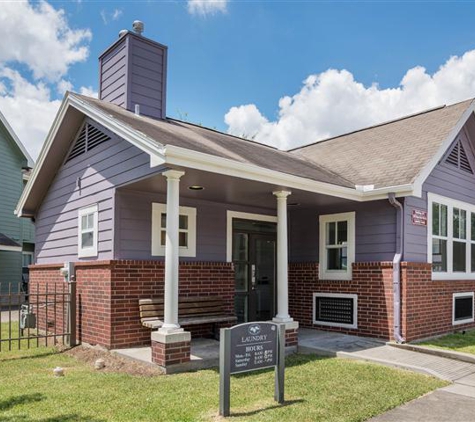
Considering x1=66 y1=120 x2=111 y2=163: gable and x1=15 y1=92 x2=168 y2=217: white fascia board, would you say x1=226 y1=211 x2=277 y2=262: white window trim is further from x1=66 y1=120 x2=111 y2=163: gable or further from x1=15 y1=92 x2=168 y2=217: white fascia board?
x1=15 y1=92 x2=168 y2=217: white fascia board

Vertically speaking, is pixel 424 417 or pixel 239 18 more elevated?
pixel 239 18

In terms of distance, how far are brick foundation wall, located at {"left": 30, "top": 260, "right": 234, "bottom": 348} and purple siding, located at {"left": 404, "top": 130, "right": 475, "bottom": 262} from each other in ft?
12.4

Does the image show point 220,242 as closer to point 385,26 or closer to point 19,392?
point 19,392

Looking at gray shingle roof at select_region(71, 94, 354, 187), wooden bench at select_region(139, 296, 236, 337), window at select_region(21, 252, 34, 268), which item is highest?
gray shingle roof at select_region(71, 94, 354, 187)

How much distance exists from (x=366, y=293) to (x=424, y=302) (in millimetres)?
1136

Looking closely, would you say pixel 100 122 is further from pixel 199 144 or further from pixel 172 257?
pixel 172 257

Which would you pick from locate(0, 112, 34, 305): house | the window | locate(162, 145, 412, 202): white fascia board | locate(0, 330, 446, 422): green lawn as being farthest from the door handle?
the window

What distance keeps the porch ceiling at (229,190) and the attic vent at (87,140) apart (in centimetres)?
140

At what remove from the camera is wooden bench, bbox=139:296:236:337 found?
25.2 ft

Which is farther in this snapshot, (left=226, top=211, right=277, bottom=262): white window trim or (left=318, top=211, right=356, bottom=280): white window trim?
(left=226, top=211, right=277, bottom=262): white window trim

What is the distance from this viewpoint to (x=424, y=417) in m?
4.76

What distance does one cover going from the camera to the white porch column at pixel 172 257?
6.48 metres

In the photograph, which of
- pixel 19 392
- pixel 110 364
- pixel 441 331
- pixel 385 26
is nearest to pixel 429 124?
pixel 385 26

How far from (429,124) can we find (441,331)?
4.67 meters
